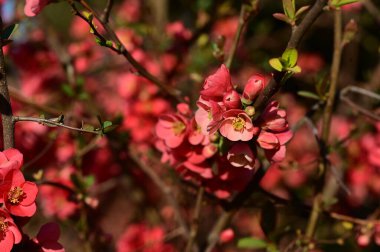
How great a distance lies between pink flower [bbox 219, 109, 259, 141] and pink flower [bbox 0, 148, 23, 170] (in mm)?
384

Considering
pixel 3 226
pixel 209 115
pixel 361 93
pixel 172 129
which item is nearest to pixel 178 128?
pixel 172 129

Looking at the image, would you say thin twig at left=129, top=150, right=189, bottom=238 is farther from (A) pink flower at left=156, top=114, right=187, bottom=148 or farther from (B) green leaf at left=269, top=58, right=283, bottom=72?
(B) green leaf at left=269, top=58, right=283, bottom=72

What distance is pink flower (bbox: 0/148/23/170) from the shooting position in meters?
0.98

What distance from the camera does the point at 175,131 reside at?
4.28 ft

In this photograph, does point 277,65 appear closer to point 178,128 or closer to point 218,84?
point 218,84

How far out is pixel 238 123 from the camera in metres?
1.04

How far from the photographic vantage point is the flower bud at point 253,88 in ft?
3.40

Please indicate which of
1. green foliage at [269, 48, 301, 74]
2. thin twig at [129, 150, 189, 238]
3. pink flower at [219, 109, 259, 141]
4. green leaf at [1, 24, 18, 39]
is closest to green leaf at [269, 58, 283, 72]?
green foliage at [269, 48, 301, 74]

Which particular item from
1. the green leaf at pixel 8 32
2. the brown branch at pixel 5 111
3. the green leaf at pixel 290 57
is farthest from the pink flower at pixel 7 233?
the green leaf at pixel 290 57

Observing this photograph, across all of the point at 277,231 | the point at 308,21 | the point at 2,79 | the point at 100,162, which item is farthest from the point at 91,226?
the point at 308,21

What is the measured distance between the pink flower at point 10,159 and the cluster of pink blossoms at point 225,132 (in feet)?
1.18

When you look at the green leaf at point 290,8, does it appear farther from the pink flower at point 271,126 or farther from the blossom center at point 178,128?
the blossom center at point 178,128

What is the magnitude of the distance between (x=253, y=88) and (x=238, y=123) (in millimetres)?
74

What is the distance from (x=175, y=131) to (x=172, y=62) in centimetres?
118
